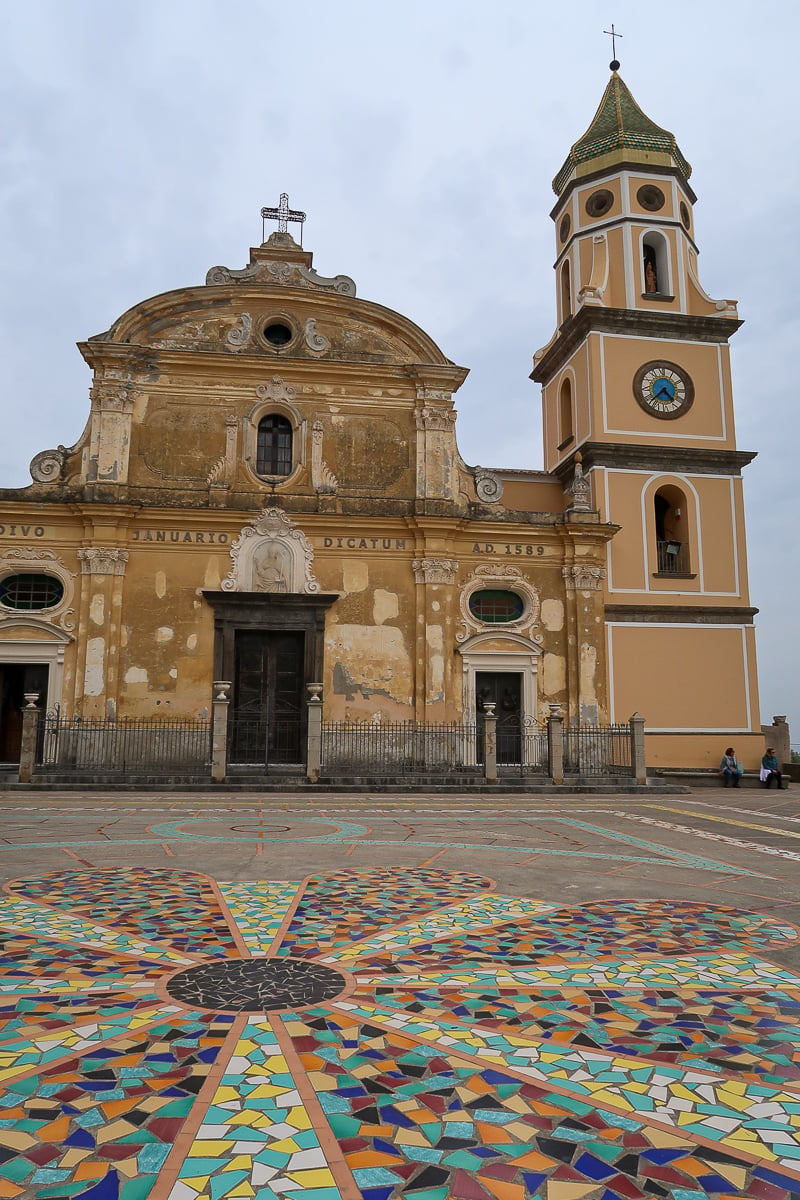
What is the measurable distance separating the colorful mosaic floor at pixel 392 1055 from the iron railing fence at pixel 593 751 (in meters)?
14.3

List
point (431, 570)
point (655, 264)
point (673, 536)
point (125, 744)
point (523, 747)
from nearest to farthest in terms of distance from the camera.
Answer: point (125, 744) < point (523, 747) < point (431, 570) < point (673, 536) < point (655, 264)

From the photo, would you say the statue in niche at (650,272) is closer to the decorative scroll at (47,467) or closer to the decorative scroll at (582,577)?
the decorative scroll at (582,577)

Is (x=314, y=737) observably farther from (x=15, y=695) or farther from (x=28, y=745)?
(x=15, y=695)

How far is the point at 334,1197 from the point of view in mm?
2236

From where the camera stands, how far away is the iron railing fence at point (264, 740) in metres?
19.1

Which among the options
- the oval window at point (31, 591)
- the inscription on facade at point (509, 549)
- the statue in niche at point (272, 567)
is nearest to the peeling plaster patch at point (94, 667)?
the oval window at point (31, 591)

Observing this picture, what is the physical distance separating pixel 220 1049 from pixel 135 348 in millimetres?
19142

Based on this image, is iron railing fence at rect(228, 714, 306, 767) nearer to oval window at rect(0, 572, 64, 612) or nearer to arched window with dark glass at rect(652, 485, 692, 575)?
oval window at rect(0, 572, 64, 612)

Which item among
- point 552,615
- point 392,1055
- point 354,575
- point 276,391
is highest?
point 276,391

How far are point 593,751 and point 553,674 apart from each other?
2.05 meters

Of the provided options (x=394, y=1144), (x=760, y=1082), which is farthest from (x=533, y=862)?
(x=394, y=1144)

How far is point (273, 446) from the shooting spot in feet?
68.1

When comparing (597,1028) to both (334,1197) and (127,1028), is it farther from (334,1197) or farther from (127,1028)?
(127,1028)

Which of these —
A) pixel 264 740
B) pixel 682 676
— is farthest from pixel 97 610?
pixel 682 676
